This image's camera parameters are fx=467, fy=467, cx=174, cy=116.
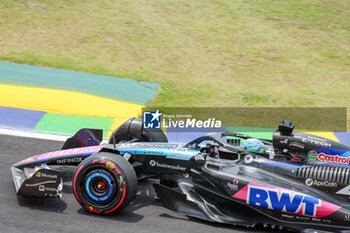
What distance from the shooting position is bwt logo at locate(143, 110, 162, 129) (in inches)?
244

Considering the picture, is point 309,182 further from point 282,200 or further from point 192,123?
point 192,123

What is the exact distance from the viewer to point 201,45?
13.0 metres

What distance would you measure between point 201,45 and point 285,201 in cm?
868

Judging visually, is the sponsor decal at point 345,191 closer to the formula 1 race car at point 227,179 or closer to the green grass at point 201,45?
the formula 1 race car at point 227,179

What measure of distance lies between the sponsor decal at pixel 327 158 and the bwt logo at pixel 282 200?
83 centimetres

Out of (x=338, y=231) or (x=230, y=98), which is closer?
(x=338, y=231)

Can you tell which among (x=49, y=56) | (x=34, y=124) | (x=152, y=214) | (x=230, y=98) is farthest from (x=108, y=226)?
(x=49, y=56)

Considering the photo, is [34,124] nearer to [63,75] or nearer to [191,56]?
[63,75]

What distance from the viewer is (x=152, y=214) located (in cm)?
529

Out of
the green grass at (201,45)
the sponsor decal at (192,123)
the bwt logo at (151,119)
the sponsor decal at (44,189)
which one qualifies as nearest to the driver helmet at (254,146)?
the bwt logo at (151,119)

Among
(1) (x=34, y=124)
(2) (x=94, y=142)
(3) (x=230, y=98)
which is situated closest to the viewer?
(2) (x=94, y=142)

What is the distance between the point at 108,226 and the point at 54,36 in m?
9.06

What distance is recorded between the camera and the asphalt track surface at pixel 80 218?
481 cm

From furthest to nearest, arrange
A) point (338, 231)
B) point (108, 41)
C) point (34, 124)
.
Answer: point (108, 41), point (34, 124), point (338, 231)
